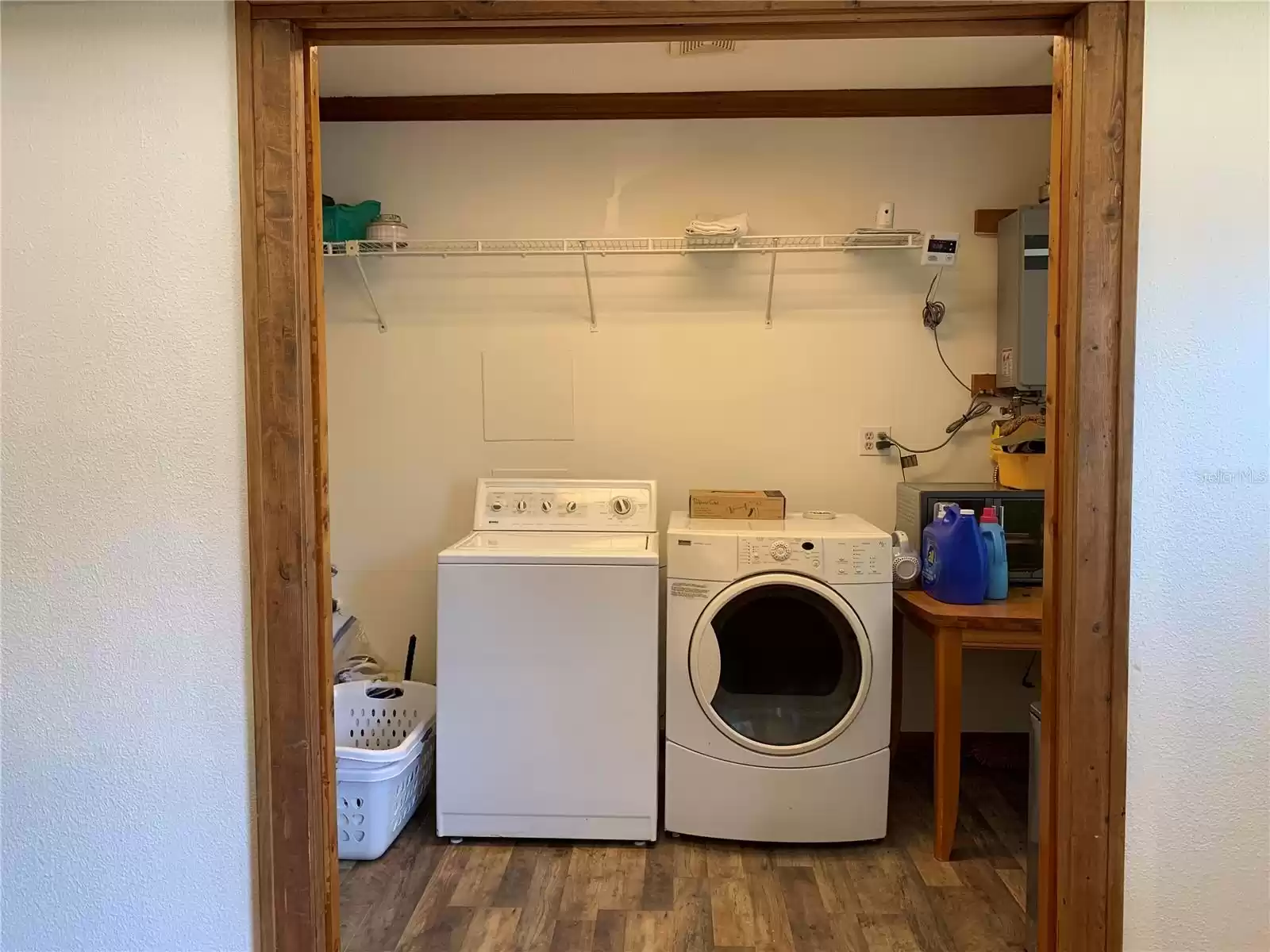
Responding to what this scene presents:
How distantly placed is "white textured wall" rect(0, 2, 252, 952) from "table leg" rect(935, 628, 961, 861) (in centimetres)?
173

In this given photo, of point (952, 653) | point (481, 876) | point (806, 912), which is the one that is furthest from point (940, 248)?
point (481, 876)

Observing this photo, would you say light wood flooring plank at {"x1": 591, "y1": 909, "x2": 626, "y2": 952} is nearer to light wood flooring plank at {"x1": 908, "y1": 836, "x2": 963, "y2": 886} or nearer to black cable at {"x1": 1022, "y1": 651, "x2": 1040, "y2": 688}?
light wood flooring plank at {"x1": 908, "y1": 836, "x2": 963, "y2": 886}

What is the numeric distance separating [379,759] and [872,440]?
6.26 ft

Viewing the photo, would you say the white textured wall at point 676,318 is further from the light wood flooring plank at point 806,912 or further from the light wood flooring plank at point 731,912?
the light wood flooring plank at point 731,912

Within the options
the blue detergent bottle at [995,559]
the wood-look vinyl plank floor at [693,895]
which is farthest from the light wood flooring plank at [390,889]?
the blue detergent bottle at [995,559]

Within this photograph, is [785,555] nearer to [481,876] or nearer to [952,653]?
[952,653]

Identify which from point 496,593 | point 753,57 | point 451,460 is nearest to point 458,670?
point 496,593

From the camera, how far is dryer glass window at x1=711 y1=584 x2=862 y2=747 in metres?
2.30

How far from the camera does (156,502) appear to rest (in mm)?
1501

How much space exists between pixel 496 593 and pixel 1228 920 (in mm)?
1747

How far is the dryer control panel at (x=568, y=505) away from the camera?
2.71m

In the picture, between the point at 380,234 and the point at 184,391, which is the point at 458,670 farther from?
the point at 380,234

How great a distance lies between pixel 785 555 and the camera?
2.28 m

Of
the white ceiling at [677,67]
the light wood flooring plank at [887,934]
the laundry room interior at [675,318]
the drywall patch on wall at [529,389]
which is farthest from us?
the drywall patch on wall at [529,389]
